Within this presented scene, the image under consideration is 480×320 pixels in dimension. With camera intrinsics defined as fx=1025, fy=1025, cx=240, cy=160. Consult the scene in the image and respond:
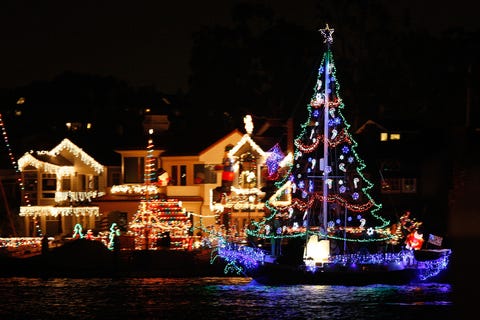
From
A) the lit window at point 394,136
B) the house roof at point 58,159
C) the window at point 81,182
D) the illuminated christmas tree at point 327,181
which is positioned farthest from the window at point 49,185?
the lit window at point 394,136

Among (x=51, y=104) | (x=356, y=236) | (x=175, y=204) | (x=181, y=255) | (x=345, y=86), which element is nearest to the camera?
(x=356, y=236)

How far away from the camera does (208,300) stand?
47.2 metres

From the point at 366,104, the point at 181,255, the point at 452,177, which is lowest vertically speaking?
the point at 181,255

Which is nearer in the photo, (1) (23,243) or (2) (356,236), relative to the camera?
(2) (356,236)

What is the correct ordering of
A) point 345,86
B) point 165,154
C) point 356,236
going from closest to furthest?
point 356,236 < point 165,154 < point 345,86

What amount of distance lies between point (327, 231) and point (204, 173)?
21.3 meters

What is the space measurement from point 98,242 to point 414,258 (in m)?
17.2

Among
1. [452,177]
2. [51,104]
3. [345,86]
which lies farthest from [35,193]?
[51,104]

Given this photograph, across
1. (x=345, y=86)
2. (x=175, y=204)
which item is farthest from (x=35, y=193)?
(x=345, y=86)

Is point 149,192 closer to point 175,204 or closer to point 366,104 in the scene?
point 175,204

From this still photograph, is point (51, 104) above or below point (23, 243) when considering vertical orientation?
above

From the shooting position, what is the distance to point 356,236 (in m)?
A: 51.2

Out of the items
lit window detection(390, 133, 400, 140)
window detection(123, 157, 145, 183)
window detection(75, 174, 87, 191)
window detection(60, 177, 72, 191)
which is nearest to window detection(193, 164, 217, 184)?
window detection(123, 157, 145, 183)

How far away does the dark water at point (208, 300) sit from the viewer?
143ft
